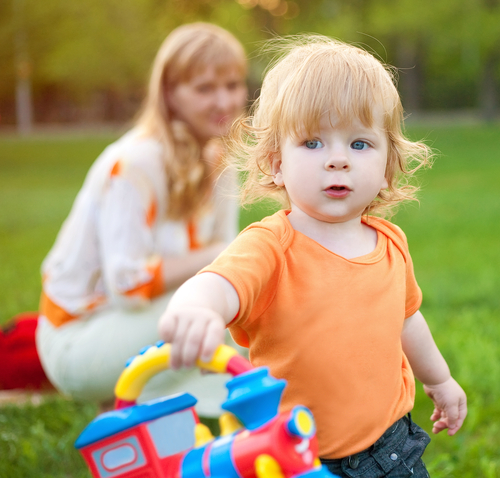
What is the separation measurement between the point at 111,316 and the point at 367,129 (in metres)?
1.88

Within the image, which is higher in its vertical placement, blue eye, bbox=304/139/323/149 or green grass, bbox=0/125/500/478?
blue eye, bbox=304/139/323/149

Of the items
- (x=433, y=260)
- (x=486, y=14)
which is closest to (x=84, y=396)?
(x=433, y=260)

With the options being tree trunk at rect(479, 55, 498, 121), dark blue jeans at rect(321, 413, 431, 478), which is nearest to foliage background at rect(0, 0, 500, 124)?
tree trunk at rect(479, 55, 498, 121)

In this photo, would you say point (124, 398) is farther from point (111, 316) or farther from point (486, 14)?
point (486, 14)

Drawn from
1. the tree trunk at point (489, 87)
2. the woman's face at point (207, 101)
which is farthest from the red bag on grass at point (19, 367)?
the tree trunk at point (489, 87)

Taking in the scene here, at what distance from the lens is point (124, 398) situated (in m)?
1.17

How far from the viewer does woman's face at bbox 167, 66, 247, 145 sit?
3.17m

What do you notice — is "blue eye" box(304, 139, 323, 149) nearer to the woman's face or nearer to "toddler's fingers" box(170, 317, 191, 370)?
"toddler's fingers" box(170, 317, 191, 370)

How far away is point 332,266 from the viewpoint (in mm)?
1447

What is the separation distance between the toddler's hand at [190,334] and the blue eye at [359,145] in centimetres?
56

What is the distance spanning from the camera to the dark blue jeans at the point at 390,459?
4.81 ft

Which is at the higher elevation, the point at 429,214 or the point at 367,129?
the point at 367,129

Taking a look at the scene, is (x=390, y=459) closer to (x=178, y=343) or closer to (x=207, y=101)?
(x=178, y=343)

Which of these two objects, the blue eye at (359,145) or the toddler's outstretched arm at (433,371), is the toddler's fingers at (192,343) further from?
the toddler's outstretched arm at (433,371)
